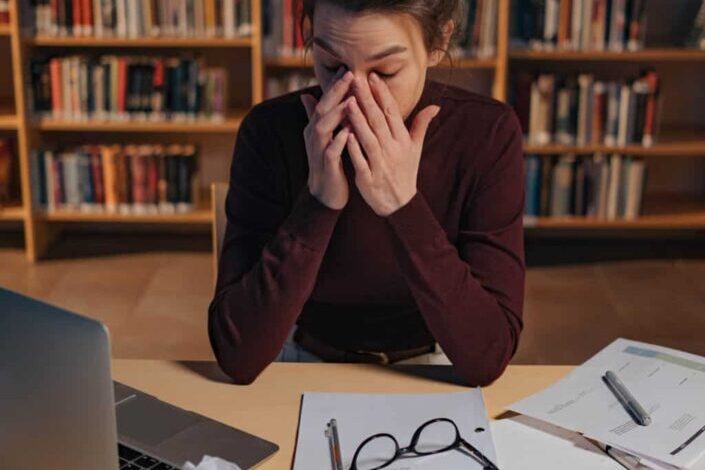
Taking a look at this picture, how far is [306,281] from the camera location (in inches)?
54.5

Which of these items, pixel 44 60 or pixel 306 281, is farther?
pixel 44 60

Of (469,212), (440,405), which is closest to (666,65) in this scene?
(469,212)

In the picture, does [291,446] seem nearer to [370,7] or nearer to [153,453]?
[153,453]

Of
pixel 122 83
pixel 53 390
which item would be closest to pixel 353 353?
pixel 53 390

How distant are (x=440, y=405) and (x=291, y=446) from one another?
0.65 feet

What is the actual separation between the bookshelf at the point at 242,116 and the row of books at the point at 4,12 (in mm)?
39

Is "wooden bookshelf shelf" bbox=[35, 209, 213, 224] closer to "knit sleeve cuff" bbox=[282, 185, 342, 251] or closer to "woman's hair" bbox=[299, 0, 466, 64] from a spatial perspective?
"woman's hair" bbox=[299, 0, 466, 64]

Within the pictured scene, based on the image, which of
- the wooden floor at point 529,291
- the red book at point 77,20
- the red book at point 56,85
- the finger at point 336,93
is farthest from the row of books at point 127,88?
the finger at point 336,93

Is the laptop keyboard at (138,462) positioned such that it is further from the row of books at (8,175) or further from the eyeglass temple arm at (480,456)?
the row of books at (8,175)

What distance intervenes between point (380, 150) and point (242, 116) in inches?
96.4

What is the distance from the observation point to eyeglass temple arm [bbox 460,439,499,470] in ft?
3.57

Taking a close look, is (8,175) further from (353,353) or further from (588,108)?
(353,353)

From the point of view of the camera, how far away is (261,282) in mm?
1385

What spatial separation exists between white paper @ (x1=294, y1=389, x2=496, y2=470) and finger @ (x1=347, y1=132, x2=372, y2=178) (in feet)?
0.97
